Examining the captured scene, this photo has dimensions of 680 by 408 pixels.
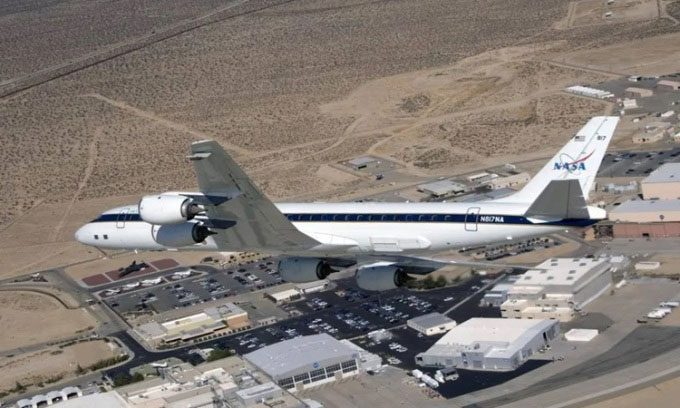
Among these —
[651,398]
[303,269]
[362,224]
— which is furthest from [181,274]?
[651,398]

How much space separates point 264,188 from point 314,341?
2104 inches

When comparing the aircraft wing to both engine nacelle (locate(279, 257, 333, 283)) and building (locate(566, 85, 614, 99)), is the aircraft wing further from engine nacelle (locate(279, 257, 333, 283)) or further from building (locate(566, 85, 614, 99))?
building (locate(566, 85, 614, 99))

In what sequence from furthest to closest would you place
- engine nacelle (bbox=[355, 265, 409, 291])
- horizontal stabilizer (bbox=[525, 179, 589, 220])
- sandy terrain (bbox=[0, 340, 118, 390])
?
sandy terrain (bbox=[0, 340, 118, 390]) → engine nacelle (bbox=[355, 265, 409, 291]) → horizontal stabilizer (bbox=[525, 179, 589, 220])

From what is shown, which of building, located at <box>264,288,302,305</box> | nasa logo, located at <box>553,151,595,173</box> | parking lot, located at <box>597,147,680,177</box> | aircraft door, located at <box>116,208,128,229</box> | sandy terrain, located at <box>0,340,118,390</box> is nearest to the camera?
nasa logo, located at <box>553,151,595,173</box>

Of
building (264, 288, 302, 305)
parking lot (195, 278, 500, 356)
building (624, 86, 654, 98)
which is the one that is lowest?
parking lot (195, 278, 500, 356)

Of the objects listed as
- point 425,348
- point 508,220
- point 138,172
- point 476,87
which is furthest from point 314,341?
point 476,87

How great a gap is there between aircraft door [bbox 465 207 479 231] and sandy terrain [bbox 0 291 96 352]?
4582 centimetres

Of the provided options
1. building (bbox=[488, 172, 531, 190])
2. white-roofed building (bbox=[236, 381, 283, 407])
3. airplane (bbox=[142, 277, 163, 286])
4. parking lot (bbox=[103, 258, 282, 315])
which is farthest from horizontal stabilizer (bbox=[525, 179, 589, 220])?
building (bbox=[488, 172, 531, 190])

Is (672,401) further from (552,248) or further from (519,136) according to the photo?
(519,136)

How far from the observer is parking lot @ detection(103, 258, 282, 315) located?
12244 cm

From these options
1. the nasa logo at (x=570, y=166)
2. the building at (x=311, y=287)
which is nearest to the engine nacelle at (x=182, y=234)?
the nasa logo at (x=570, y=166)

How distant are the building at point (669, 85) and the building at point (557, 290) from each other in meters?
73.6

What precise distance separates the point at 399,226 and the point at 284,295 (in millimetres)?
36560

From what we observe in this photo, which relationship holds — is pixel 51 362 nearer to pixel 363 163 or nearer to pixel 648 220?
pixel 648 220
